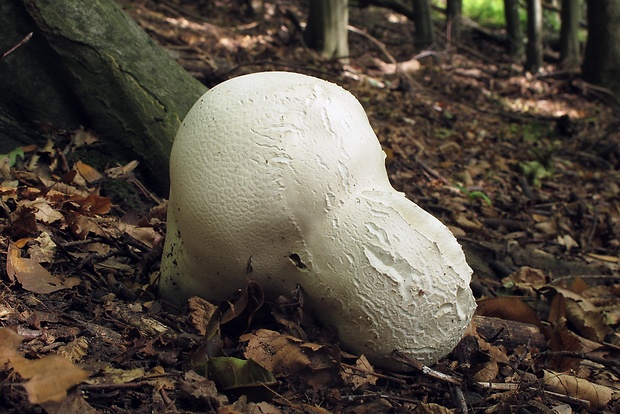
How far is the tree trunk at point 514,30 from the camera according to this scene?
38.1 ft

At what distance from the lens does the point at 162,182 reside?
3.67 metres

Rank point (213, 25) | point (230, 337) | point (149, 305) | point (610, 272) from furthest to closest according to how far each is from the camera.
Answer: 1. point (213, 25)
2. point (610, 272)
3. point (149, 305)
4. point (230, 337)

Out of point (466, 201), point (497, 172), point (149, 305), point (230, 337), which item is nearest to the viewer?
point (230, 337)

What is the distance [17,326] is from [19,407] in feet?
1.54

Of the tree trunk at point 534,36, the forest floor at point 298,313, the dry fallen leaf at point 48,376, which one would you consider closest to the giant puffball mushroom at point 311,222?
the forest floor at point 298,313

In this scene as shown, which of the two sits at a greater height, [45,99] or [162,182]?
Result: [45,99]

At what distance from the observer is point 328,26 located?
7992mm

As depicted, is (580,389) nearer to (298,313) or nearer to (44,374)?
(298,313)

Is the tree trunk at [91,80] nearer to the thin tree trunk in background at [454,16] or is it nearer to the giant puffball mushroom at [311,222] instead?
the giant puffball mushroom at [311,222]

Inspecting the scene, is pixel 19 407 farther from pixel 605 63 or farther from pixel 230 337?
pixel 605 63

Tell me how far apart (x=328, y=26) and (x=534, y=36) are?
4.83 meters

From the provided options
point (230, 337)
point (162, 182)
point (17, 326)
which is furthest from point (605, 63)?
point (17, 326)

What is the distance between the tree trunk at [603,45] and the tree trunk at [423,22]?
2.61 m

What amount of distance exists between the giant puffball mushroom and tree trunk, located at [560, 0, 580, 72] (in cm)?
981
